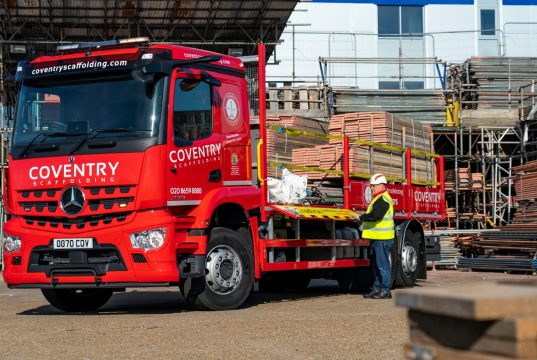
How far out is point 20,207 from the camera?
416 inches

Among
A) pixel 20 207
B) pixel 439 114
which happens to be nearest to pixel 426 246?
pixel 20 207

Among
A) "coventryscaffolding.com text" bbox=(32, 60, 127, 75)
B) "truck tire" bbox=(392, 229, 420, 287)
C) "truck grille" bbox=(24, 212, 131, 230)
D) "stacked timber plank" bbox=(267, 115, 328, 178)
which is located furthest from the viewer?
"truck tire" bbox=(392, 229, 420, 287)

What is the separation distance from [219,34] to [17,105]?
14.8 metres

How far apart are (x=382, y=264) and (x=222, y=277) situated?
2.81m

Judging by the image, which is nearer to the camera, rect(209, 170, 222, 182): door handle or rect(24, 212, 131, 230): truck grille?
rect(24, 212, 131, 230): truck grille

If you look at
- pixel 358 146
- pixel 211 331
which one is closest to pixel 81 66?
pixel 211 331

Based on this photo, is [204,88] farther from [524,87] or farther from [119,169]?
[524,87]

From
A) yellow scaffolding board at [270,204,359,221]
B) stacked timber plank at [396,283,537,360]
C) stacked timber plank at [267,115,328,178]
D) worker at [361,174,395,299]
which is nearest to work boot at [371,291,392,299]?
worker at [361,174,395,299]

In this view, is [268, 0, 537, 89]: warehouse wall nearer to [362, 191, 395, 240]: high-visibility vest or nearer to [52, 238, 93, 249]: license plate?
[362, 191, 395, 240]: high-visibility vest

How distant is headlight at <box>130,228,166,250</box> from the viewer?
32.5 feet

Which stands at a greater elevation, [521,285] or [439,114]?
[439,114]

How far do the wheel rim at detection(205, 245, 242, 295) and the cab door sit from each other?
0.69 metres

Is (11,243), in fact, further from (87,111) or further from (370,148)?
(370,148)

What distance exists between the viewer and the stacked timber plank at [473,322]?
2.53 meters
